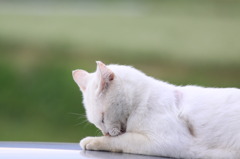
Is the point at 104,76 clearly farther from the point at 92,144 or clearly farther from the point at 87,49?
the point at 87,49

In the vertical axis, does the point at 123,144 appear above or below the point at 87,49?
below

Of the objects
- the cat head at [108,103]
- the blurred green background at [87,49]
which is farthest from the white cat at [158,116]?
the blurred green background at [87,49]

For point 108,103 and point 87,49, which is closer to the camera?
point 108,103

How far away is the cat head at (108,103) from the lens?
206 cm

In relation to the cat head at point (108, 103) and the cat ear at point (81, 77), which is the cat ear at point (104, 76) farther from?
the cat ear at point (81, 77)

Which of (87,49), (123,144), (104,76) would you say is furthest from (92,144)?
(87,49)

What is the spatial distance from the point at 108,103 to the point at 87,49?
16.8 feet

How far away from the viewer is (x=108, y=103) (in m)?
2.07

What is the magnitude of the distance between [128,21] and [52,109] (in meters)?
1.79

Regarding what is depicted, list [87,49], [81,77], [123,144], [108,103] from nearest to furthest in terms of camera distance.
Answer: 1. [123,144]
2. [108,103]
3. [81,77]
4. [87,49]

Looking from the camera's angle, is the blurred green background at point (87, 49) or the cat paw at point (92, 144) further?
the blurred green background at point (87, 49)

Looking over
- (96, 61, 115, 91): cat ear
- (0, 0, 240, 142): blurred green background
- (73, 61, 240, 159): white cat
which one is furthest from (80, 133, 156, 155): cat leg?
(0, 0, 240, 142): blurred green background

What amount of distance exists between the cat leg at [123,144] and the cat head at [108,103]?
0.20ft

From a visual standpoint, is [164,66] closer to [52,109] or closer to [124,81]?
[52,109]
